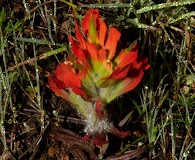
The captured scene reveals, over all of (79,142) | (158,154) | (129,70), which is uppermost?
(129,70)

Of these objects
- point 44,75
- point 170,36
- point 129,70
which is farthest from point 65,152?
point 170,36

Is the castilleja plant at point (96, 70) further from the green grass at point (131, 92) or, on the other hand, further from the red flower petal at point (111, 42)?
the green grass at point (131, 92)

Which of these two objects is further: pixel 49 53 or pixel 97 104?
pixel 49 53

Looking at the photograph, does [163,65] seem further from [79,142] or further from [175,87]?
[79,142]

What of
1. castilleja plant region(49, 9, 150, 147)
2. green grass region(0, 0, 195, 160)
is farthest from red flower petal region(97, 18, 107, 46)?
green grass region(0, 0, 195, 160)

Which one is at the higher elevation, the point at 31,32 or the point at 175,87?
the point at 31,32

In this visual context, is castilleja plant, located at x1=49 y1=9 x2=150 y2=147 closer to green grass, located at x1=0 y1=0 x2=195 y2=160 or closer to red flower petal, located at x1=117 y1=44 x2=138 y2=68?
red flower petal, located at x1=117 y1=44 x2=138 y2=68

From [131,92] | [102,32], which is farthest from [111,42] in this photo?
[131,92]
